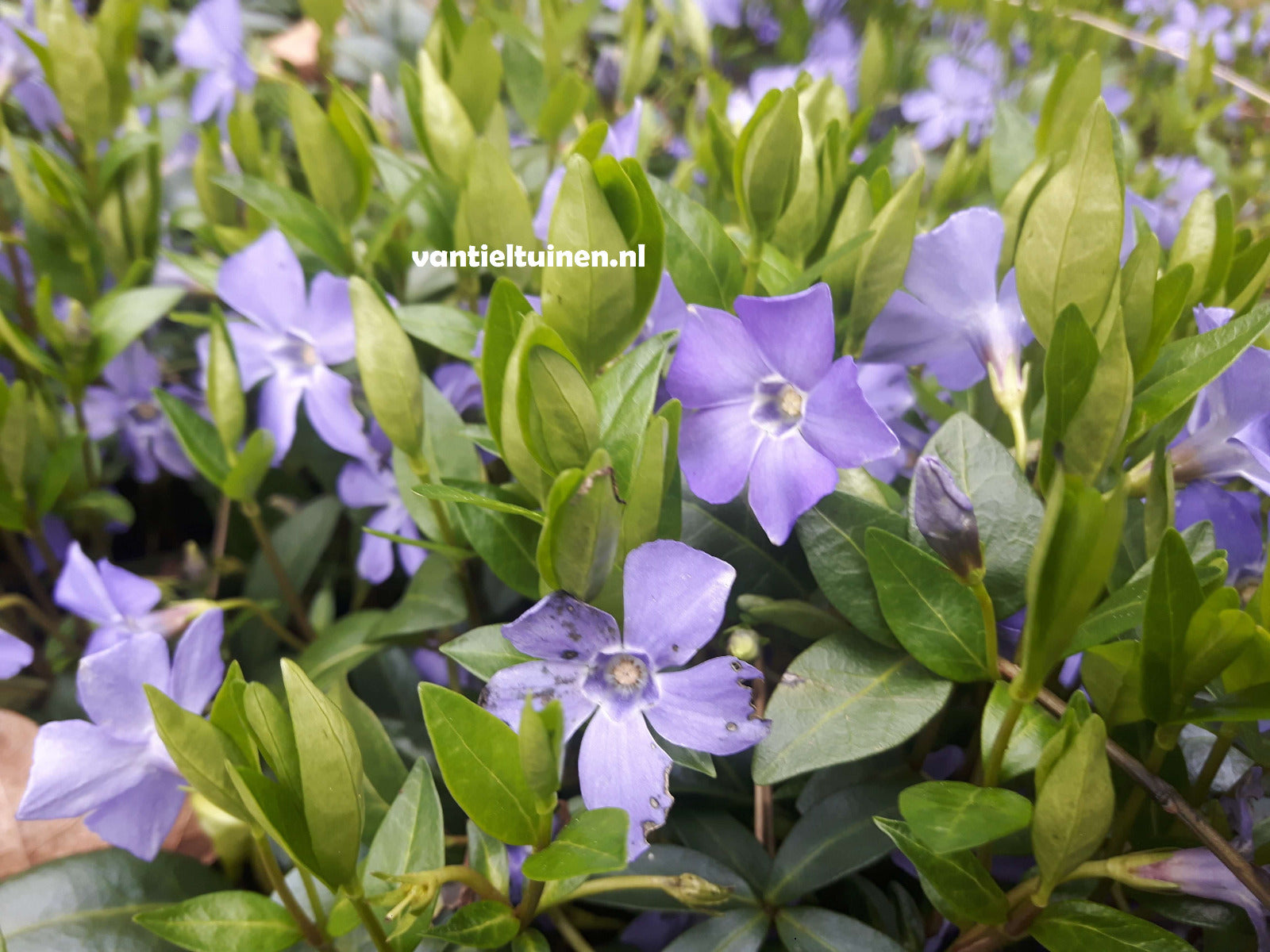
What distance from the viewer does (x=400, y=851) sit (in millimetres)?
565

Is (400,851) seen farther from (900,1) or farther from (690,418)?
(900,1)

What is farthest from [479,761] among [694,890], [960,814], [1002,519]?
[1002,519]

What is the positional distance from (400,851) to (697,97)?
116 cm

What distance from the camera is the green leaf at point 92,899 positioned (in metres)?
0.62

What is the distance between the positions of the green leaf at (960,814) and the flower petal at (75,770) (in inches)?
22.3

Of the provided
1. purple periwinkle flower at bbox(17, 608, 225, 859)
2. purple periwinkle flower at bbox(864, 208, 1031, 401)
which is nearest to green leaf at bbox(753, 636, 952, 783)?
purple periwinkle flower at bbox(864, 208, 1031, 401)

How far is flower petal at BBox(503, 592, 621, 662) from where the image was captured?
0.49 m

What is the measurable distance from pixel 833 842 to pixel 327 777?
35 cm

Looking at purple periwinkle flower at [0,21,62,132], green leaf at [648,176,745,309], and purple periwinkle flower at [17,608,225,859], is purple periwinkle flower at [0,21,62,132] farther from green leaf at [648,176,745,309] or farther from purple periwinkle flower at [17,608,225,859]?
green leaf at [648,176,745,309]

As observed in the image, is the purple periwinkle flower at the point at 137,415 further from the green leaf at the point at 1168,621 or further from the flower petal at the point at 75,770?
the green leaf at the point at 1168,621

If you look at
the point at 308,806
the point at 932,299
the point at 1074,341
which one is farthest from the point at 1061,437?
the point at 308,806

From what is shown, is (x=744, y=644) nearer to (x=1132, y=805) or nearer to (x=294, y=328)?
(x=1132, y=805)

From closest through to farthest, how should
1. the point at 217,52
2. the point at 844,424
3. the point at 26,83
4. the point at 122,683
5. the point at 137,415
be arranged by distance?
the point at 844,424
the point at 122,683
the point at 137,415
the point at 26,83
the point at 217,52

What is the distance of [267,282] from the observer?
874 mm
